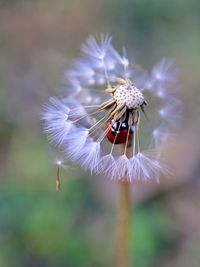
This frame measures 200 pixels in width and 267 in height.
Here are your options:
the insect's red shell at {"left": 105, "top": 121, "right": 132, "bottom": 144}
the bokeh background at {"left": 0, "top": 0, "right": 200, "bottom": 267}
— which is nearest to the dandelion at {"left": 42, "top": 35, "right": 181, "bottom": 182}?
the insect's red shell at {"left": 105, "top": 121, "right": 132, "bottom": 144}

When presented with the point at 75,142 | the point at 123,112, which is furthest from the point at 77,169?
the point at 123,112

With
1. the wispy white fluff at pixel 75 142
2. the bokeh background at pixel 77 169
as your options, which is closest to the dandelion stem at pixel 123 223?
the wispy white fluff at pixel 75 142

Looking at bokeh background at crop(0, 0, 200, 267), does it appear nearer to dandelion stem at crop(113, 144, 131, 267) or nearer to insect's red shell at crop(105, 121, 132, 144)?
dandelion stem at crop(113, 144, 131, 267)

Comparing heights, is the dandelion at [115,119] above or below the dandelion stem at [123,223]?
above

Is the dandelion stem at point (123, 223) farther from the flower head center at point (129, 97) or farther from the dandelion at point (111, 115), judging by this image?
the flower head center at point (129, 97)

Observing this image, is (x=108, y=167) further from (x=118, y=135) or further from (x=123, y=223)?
(x=123, y=223)

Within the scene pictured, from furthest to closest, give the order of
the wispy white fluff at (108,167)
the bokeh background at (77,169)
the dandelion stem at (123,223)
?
1. the bokeh background at (77,169)
2. the dandelion stem at (123,223)
3. the wispy white fluff at (108,167)

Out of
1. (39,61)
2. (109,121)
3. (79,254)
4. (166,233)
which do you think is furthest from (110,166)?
(39,61)

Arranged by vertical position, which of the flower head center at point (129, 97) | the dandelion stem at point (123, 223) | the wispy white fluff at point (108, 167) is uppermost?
the flower head center at point (129, 97)
